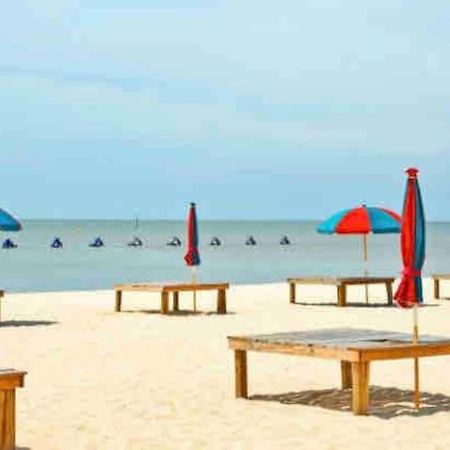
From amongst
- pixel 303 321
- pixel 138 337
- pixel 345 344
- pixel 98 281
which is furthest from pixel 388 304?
pixel 98 281

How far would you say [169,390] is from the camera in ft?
34.6

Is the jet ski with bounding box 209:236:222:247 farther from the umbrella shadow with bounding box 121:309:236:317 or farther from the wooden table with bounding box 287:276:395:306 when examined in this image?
the umbrella shadow with bounding box 121:309:236:317

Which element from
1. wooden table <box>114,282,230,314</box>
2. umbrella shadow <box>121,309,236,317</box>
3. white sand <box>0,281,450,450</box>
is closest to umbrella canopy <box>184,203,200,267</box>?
wooden table <box>114,282,230,314</box>

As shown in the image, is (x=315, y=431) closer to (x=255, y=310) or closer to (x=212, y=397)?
(x=212, y=397)

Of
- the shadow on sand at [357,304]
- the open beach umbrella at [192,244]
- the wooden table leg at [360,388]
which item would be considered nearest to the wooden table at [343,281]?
the shadow on sand at [357,304]

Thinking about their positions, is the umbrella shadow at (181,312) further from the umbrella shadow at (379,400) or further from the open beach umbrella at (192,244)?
the umbrella shadow at (379,400)

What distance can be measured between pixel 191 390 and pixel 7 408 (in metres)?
3.15

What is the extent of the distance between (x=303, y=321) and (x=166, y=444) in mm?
10298

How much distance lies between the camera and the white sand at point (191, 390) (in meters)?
8.25

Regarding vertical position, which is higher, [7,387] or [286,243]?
[286,243]

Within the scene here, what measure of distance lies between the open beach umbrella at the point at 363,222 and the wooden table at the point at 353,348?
1090 cm

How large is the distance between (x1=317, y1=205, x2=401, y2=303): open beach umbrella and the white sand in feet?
8.68

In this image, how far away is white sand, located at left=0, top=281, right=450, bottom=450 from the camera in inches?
325

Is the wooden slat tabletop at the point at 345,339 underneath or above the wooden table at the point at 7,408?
above
